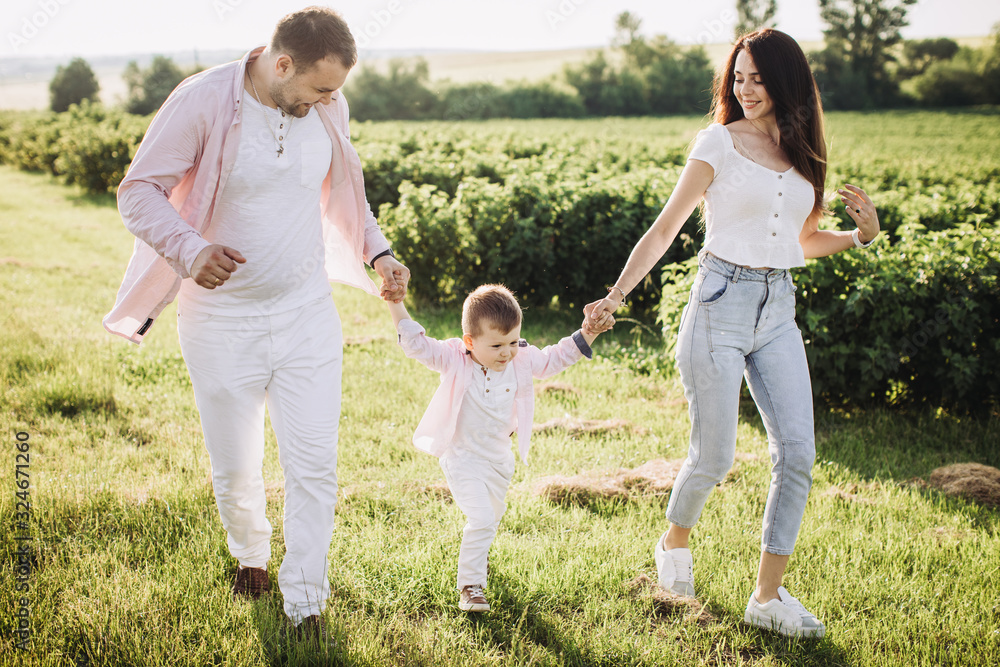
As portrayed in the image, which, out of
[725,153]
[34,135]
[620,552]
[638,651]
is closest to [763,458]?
[620,552]

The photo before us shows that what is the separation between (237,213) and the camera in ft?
9.23

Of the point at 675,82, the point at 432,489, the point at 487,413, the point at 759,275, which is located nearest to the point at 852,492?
the point at 759,275

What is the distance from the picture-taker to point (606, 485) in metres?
4.46

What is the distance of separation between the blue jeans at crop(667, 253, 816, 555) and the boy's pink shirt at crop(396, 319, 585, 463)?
560mm

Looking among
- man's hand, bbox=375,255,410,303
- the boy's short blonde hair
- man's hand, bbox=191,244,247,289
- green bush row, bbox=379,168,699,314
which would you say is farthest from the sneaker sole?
green bush row, bbox=379,168,699,314

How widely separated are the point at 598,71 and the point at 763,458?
2256 inches

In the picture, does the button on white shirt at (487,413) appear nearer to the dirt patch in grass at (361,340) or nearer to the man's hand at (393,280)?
the man's hand at (393,280)

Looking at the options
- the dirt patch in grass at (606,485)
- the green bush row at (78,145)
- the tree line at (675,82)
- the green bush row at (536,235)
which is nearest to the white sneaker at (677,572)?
the dirt patch in grass at (606,485)

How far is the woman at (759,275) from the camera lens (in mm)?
3055

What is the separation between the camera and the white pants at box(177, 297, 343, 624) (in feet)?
9.39

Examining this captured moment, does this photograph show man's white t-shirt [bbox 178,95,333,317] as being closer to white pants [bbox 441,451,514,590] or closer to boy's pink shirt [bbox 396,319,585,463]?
boy's pink shirt [bbox 396,319,585,463]

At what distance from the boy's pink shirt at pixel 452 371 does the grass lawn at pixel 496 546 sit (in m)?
0.76

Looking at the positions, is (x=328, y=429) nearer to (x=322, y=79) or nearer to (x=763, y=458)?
(x=322, y=79)

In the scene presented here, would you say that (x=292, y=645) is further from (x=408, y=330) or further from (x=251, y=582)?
(x=408, y=330)
